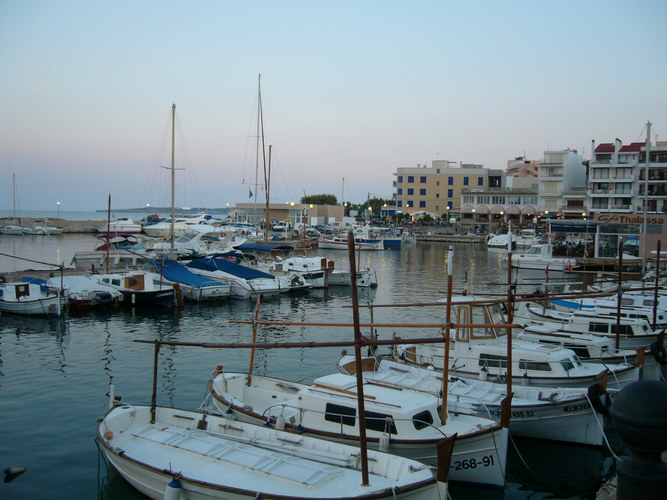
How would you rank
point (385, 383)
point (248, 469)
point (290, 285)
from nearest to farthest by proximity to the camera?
point (248, 469) < point (385, 383) < point (290, 285)

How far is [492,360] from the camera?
19.2m

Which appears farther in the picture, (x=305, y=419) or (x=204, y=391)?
(x=204, y=391)

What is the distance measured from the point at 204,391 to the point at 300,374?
14.2 ft

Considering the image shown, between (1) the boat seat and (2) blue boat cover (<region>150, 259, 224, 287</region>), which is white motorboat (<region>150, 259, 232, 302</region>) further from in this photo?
(1) the boat seat

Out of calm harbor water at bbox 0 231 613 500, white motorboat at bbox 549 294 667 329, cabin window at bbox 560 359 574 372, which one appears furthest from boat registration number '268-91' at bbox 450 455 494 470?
white motorboat at bbox 549 294 667 329

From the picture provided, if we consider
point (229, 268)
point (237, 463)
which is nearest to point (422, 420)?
point (237, 463)

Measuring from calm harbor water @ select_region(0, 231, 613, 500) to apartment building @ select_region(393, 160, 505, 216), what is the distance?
71.6 m

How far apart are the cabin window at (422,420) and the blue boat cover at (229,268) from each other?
3116 centimetres

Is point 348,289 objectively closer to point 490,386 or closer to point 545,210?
point 490,386

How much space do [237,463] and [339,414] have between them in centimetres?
293

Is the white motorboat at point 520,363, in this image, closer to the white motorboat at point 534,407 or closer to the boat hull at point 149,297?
the white motorboat at point 534,407

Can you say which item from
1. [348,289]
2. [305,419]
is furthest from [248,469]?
[348,289]

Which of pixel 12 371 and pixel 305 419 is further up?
pixel 305 419

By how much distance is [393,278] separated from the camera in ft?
184
